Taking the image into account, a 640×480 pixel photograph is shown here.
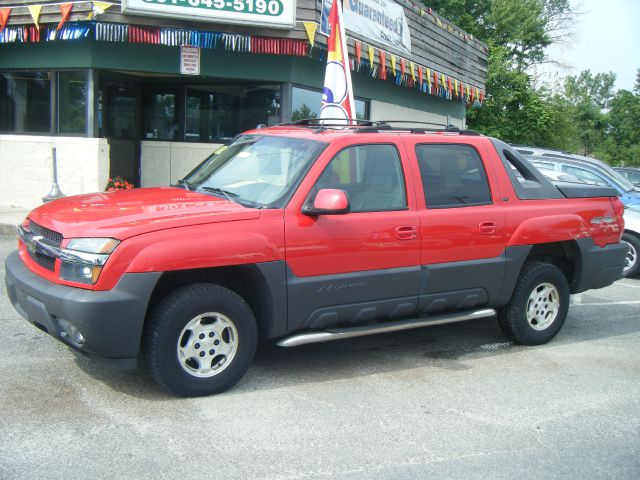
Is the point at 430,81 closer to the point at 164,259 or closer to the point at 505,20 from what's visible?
the point at 164,259

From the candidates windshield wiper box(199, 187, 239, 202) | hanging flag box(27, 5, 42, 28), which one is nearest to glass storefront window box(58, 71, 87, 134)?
hanging flag box(27, 5, 42, 28)

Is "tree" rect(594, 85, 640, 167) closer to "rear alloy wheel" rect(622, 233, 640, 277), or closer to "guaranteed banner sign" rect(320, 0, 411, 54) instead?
"guaranteed banner sign" rect(320, 0, 411, 54)

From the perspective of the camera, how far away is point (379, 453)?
388cm

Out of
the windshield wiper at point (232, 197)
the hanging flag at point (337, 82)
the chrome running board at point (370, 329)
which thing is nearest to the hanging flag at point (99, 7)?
the hanging flag at point (337, 82)

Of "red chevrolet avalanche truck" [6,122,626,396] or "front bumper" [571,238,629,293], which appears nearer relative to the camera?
"red chevrolet avalanche truck" [6,122,626,396]

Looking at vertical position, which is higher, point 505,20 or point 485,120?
point 505,20

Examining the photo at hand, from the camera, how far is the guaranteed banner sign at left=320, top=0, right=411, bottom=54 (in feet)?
43.3

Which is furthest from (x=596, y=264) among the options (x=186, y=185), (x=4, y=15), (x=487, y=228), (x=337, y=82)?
(x=4, y=15)

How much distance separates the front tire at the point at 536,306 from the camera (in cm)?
602

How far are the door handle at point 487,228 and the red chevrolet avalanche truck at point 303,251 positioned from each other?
0.01 m

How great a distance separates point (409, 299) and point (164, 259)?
6.57 feet

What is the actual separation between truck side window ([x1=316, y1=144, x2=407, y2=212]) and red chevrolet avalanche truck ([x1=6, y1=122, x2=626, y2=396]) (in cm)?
1

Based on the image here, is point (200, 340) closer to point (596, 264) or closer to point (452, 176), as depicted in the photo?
point (452, 176)

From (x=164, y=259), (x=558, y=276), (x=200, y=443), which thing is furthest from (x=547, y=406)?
(x=164, y=259)
